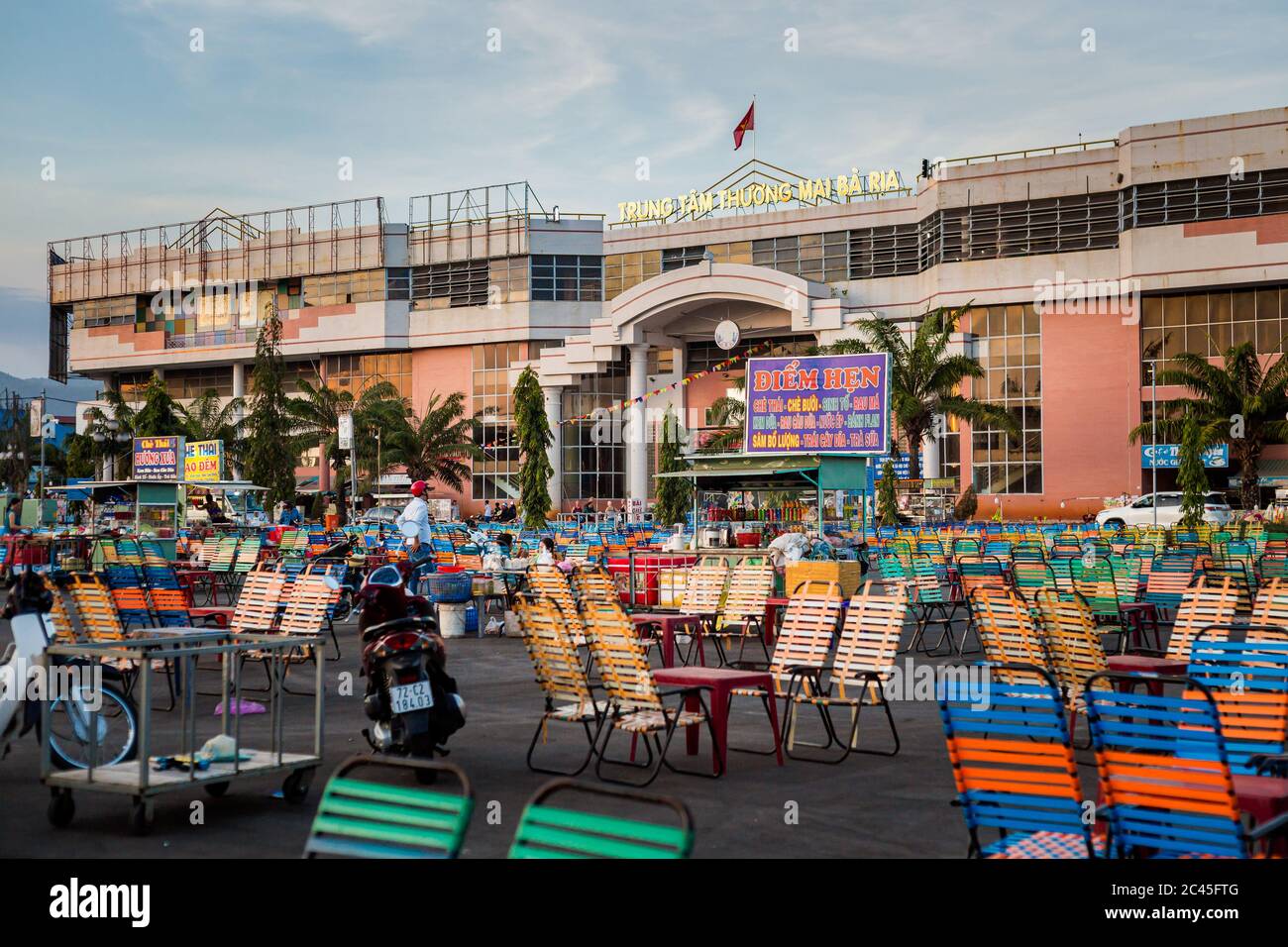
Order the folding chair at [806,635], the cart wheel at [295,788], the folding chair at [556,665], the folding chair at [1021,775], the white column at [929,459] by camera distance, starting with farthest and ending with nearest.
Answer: the white column at [929,459] → the folding chair at [806,635] → the folding chair at [556,665] → the cart wheel at [295,788] → the folding chair at [1021,775]

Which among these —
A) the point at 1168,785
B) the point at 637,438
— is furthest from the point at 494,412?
the point at 1168,785

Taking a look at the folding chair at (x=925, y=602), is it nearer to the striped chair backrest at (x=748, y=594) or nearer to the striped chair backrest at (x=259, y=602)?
the striped chair backrest at (x=748, y=594)

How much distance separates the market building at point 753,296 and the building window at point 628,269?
0.14 m

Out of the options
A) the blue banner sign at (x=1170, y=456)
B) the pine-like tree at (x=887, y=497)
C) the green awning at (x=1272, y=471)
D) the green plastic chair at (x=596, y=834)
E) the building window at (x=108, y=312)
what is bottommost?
the green plastic chair at (x=596, y=834)

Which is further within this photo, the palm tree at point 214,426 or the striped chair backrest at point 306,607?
the palm tree at point 214,426

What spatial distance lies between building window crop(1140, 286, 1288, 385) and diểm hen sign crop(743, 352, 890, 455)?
35.6 m

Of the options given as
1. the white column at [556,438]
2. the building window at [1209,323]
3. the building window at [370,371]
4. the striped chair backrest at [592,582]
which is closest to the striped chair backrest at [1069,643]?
the striped chair backrest at [592,582]

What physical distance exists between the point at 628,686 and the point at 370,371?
70131 millimetres

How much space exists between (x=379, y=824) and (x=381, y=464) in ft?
195

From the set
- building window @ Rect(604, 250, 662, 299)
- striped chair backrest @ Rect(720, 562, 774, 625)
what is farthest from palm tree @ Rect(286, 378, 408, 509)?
striped chair backrest @ Rect(720, 562, 774, 625)

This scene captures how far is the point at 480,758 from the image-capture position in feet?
30.3

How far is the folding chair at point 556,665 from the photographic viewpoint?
8.85 m

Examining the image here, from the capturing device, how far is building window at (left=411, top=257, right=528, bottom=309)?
7244cm
